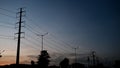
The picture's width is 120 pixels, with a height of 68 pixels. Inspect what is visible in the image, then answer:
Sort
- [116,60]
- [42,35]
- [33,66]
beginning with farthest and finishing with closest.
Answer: [116,60]
[33,66]
[42,35]

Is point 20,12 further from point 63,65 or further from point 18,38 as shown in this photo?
point 63,65

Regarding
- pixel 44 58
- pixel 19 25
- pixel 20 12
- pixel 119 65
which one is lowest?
pixel 119 65

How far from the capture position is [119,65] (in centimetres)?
16612

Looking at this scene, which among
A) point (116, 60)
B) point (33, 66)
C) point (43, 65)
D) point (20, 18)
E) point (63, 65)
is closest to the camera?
point (20, 18)

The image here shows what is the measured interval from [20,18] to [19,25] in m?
2.31

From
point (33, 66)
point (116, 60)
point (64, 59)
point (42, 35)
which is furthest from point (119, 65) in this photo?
point (42, 35)

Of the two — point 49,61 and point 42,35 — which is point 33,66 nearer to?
point 49,61

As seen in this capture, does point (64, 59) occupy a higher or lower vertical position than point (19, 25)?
lower

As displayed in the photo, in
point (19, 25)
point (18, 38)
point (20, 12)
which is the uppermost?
point (20, 12)

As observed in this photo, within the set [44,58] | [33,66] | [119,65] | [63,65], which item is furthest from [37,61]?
[119,65]

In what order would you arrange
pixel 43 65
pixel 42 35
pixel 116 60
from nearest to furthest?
pixel 42 35 → pixel 43 65 → pixel 116 60

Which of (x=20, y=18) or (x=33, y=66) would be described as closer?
(x=20, y=18)

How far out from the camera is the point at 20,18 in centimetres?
4475

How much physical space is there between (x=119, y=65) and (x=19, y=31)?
142316mm
